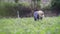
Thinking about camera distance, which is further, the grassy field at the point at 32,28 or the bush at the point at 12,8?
the bush at the point at 12,8

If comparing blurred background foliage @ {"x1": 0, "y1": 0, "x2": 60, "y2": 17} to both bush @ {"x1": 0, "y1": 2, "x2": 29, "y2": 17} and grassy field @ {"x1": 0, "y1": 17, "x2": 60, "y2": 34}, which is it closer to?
bush @ {"x1": 0, "y1": 2, "x2": 29, "y2": 17}

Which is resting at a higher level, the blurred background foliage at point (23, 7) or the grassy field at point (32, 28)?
the grassy field at point (32, 28)

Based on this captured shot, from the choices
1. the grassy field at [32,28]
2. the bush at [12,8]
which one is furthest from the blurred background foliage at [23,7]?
the grassy field at [32,28]

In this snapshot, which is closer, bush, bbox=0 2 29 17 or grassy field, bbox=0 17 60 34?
grassy field, bbox=0 17 60 34

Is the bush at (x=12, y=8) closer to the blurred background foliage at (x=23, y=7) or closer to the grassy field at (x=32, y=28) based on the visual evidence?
the blurred background foliage at (x=23, y=7)

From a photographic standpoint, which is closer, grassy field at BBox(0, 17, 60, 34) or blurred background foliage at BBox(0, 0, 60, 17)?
grassy field at BBox(0, 17, 60, 34)

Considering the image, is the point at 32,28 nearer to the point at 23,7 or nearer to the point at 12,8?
the point at 12,8

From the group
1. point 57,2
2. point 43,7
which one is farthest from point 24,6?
point 57,2

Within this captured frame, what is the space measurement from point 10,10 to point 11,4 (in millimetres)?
832

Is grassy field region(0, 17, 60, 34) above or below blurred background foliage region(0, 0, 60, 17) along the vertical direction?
above

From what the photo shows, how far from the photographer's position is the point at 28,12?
19.5 m

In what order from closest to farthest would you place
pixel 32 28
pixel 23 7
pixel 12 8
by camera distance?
pixel 32 28 → pixel 12 8 → pixel 23 7

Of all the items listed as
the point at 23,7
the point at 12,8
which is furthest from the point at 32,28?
the point at 23,7

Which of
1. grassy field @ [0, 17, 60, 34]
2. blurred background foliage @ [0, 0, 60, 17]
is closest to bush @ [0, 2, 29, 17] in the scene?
blurred background foliage @ [0, 0, 60, 17]
